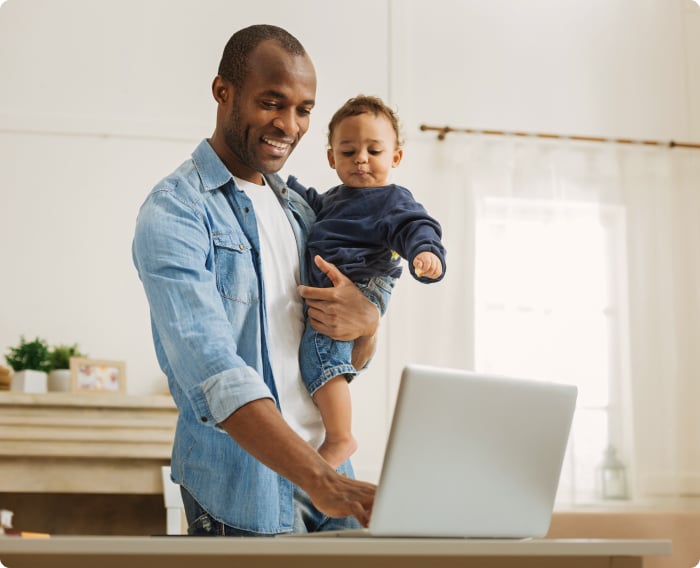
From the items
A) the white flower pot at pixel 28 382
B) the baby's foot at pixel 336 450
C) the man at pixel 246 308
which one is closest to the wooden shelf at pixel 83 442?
the white flower pot at pixel 28 382

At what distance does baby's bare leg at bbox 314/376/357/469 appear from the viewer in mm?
1482

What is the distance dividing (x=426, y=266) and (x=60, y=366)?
8.22 feet

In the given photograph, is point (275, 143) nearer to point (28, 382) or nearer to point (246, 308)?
point (246, 308)

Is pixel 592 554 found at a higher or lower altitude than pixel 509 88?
lower

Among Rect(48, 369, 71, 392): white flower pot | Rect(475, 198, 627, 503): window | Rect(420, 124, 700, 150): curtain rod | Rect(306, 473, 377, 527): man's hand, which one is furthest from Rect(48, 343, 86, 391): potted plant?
Rect(306, 473, 377, 527): man's hand

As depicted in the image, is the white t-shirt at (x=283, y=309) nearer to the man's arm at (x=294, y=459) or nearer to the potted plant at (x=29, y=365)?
the man's arm at (x=294, y=459)

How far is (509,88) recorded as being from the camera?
4.54 metres

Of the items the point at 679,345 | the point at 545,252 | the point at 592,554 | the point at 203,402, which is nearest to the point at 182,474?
the point at 203,402

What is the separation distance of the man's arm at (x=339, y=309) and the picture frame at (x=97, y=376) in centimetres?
231

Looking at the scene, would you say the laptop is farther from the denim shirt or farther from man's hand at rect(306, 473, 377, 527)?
the denim shirt

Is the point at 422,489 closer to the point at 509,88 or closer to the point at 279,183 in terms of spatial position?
the point at 279,183

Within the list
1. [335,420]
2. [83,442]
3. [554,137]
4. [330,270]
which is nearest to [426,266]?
[330,270]

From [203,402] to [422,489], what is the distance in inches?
14.7

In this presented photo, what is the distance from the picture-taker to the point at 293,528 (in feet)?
4.58
